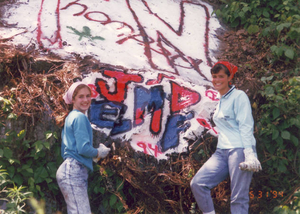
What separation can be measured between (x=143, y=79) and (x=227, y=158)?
5.49ft

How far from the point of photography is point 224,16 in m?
6.58

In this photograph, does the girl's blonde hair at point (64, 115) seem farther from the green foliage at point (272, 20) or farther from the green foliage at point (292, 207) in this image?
the green foliage at point (272, 20)

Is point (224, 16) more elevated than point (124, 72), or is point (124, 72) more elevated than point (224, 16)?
point (224, 16)

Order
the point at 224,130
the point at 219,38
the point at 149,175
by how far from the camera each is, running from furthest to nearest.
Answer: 1. the point at 219,38
2. the point at 149,175
3. the point at 224,130

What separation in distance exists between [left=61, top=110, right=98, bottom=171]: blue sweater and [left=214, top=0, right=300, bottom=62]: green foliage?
10.8 feet

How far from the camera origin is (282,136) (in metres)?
4.31

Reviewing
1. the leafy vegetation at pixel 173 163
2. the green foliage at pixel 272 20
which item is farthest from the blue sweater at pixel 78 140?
the green foliage at pixel 272 20

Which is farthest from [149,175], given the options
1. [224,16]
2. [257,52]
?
[224,16]

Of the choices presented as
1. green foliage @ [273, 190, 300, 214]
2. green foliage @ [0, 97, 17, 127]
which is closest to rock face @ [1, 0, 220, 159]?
green foliage @ [0, 97, 17, 127]

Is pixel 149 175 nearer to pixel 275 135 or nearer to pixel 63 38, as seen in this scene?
pixel 275 135

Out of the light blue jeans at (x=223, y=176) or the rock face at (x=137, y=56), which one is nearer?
the light blue jeans at (x=223, y=176)

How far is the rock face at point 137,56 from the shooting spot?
14.4 ft

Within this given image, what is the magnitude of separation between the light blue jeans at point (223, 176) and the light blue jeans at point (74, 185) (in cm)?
100
